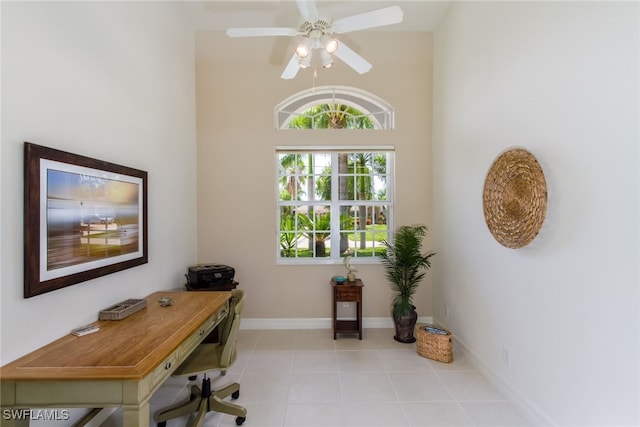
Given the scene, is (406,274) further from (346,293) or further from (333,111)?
(333,111)

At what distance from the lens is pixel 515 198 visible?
197 centimetres

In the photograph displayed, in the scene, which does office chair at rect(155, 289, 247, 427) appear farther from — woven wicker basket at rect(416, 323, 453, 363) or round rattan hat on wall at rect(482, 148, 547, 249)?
round rattan hat on wall at rect(482, 148, 547, 249)

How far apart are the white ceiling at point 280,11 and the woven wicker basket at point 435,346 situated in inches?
138

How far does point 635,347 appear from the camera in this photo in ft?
4.29

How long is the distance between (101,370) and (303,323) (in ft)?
8.29

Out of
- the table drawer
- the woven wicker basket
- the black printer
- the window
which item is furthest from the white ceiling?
the woven wicker basket

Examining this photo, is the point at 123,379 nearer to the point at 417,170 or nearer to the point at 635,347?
the point at 635,347

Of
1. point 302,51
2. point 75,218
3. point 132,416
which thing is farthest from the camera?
point 302,51

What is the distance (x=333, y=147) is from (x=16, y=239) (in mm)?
2919

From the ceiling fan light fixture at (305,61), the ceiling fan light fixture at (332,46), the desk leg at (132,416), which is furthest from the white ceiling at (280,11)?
the desk leg at (132,416)

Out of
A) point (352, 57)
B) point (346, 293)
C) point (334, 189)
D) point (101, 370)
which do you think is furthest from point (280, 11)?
point (101, 370)

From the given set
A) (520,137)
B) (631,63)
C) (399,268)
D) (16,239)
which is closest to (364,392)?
(399,268)

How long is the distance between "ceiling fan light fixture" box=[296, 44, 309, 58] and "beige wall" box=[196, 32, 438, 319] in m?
1.42

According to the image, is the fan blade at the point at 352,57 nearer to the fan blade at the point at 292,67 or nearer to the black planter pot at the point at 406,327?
the fan blade at the point at 292,67
